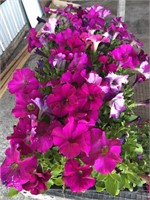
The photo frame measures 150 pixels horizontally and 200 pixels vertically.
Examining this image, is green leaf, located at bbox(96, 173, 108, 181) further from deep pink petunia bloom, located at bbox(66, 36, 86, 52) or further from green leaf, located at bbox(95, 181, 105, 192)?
deep pink petunia bloom, located at bbox(66, 36, 86, 52)

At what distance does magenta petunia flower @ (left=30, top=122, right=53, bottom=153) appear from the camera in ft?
2.86

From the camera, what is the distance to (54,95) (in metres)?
0.91

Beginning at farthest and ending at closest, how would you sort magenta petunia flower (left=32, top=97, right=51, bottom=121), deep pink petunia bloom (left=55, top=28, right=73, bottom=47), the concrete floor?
1. the concrete floor
2. deep pink petunia bloom (left=55, top=28, right=73, bottom=47)
3. magenta petunia flower (left=32, top=97, right=51, bottom=121)

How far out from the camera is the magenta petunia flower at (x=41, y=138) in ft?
2.86

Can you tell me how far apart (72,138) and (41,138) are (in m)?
0.10

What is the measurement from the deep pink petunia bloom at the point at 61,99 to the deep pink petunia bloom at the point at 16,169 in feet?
0.53

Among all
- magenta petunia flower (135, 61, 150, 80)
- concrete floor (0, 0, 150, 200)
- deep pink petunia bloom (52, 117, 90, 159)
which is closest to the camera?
deep pink petunia bloom (52, 117, 90, 159)

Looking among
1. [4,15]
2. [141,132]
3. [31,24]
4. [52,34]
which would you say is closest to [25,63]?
[4,15]

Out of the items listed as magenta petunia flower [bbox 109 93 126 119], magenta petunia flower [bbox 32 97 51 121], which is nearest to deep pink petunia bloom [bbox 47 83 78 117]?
magenta petunia flower [bbox 32 97 51 121]

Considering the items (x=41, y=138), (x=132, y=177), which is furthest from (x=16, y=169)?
(x=132, y=177)

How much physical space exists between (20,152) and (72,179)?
17 centimetres

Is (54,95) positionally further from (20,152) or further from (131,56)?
(131,56)

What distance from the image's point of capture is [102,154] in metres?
0.85

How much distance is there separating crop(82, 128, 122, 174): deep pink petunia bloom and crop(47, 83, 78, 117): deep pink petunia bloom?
110 millimetres
